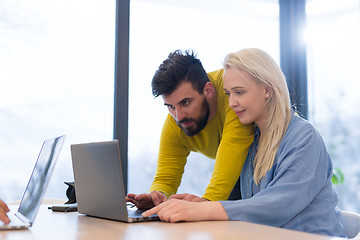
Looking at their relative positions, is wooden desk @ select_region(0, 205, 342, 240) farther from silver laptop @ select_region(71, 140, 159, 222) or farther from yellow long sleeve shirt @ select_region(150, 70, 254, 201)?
yellow long sleeve shirt @ select_region(150, 70, 254, 201)

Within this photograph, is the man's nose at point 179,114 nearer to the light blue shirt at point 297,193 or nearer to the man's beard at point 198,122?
the man's beard at point 198,122

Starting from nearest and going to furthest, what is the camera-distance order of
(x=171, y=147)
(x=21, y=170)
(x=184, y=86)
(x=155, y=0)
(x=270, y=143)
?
1. (x=270, y=143)
2. (x=184, y=86)
3. (x=171, y=147)
4. (x=21, y=170)
5. (x=155, y=0)

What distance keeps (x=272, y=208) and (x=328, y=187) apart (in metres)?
0.34

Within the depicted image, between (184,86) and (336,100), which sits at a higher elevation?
(184,86)

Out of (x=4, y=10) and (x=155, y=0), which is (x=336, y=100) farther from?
(x=4, y=10)

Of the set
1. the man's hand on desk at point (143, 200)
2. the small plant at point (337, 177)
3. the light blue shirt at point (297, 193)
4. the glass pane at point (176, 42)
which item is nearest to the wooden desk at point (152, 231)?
the light blue shirt at point (297, 193)

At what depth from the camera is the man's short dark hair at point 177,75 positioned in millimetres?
1908

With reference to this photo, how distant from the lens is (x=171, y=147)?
6.99 feet

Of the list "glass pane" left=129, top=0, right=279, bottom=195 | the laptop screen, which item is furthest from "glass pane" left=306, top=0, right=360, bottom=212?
the laptop screen

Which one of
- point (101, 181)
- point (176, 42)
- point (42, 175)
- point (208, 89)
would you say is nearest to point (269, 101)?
point (208, 89)

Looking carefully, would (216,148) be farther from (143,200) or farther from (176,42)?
(176,42)

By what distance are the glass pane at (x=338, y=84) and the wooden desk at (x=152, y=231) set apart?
2.44 meters

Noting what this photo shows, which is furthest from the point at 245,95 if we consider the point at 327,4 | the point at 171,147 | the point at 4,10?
the point at 327,4

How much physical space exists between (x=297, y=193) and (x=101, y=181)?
64 cm
